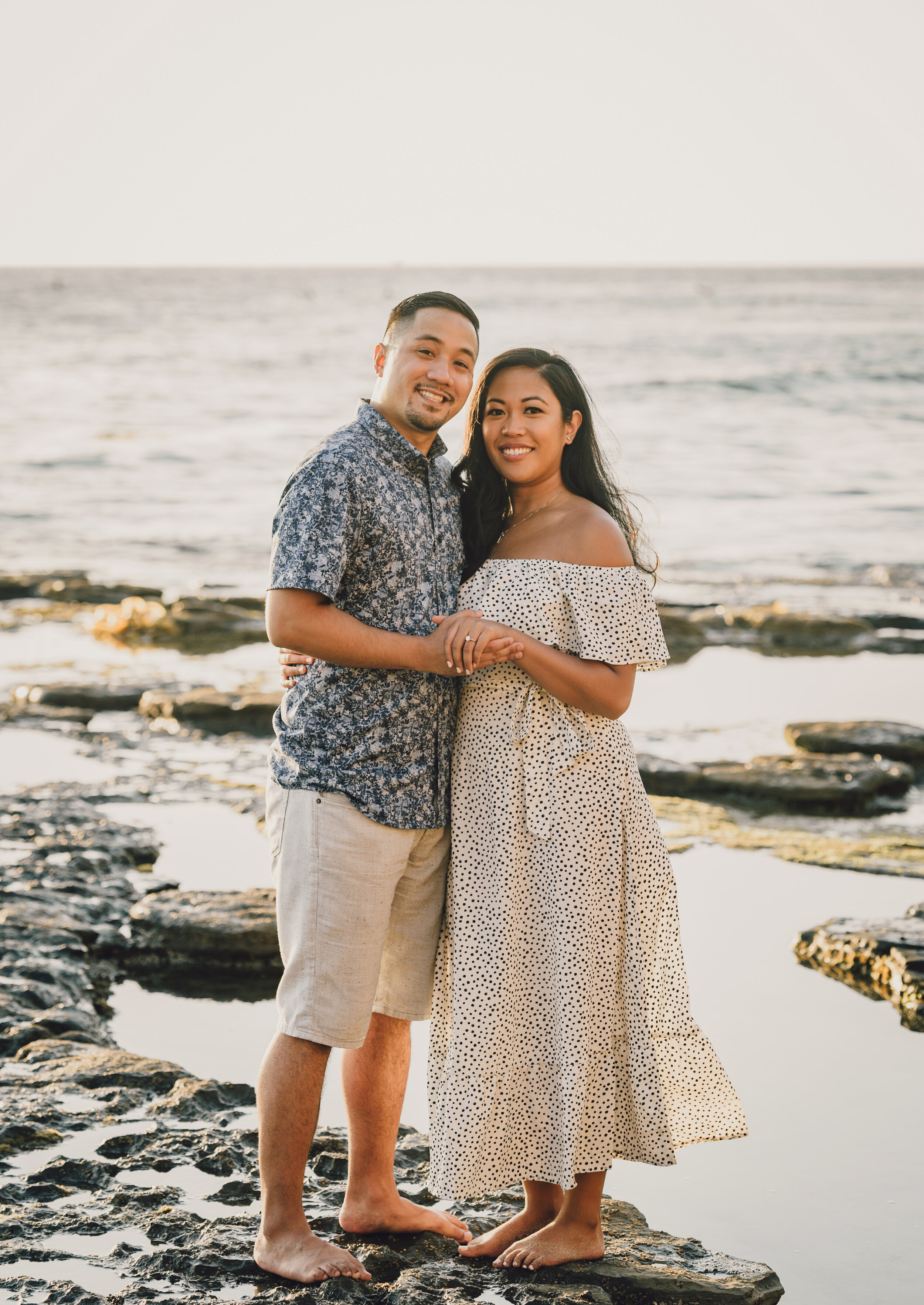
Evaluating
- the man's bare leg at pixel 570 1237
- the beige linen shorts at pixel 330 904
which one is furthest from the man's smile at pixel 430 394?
the man's bare leg at pixel 570 1237

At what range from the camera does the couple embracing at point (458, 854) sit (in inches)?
120

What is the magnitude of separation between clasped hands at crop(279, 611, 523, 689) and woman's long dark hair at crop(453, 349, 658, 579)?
15.2 inches

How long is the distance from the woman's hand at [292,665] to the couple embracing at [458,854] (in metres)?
0.01

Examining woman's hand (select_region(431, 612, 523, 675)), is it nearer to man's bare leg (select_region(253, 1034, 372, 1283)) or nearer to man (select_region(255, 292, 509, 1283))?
man (select_region(255, 292, 509, 1283))

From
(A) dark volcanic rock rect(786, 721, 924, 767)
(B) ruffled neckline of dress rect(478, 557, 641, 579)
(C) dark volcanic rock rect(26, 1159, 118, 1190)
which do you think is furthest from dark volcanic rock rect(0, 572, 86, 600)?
(B) ruffled neckline of dress rect(478, 557, 641, 579)

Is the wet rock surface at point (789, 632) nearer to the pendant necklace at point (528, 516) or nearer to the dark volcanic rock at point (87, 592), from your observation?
the dark volcanic rock at point (87, 592)

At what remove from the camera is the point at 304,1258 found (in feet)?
9.71

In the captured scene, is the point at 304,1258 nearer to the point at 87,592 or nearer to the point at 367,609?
the point at 367,609

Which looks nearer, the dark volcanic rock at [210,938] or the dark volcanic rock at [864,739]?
the dark volcanic rock at [210,938]

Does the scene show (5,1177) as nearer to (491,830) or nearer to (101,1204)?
(101,1204)

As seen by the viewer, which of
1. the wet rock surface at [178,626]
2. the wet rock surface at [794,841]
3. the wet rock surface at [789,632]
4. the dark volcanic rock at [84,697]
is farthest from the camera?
the wet rock surface at [178,626]

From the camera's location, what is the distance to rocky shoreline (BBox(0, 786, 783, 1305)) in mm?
2924

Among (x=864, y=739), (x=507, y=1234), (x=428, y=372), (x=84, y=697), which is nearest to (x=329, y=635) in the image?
(x=428, y=372)

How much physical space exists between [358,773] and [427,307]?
1173 millimetres
